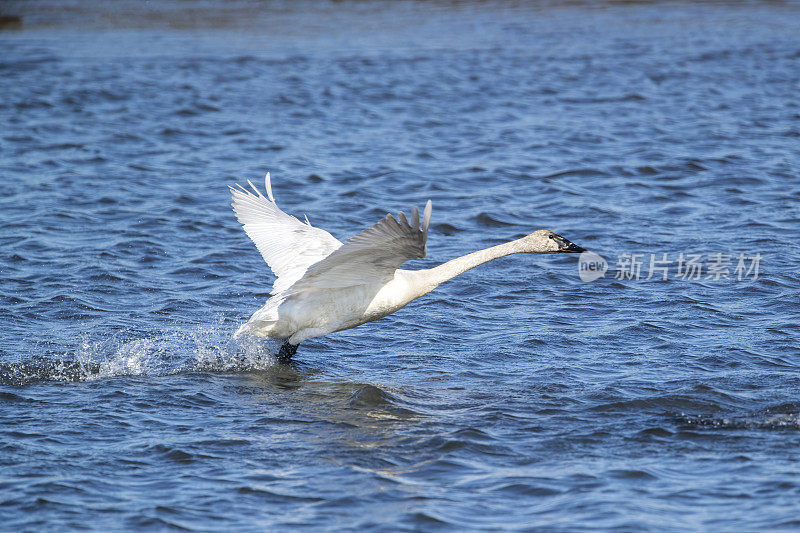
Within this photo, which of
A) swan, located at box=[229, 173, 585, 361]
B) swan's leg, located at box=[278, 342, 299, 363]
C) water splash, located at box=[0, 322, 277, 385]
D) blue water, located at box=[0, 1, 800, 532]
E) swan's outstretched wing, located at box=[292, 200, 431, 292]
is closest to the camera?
blue water, located at box=[0, 1, 800, 532]

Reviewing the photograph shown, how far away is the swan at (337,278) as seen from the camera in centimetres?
802

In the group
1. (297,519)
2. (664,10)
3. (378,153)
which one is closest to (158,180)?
(378,153)

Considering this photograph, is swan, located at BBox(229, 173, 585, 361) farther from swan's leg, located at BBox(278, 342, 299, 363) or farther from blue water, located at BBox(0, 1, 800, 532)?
blue water, located at BBox(0, 1, 800, 532)

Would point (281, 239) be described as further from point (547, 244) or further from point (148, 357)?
point (547, 244)

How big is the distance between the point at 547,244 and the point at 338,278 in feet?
6.26

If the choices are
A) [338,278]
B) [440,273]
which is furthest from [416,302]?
[338,278]

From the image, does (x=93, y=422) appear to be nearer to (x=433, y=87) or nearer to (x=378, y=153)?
(x=378, y=153)

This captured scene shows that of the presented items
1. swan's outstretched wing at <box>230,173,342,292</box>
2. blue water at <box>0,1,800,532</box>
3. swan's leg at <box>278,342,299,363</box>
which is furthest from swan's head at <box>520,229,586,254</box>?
swan's leg at <box>278,342,299,363</box>

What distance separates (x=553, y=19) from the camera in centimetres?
2898

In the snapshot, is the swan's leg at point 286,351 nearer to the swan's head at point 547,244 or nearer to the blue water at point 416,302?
the blue water at point 416,302

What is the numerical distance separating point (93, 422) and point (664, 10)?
86.2ft

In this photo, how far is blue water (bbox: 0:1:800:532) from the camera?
643 cm

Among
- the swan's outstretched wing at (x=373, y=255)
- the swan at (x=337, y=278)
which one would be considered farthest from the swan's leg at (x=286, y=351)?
the swan's outstretched wing at (x=373, y=255)

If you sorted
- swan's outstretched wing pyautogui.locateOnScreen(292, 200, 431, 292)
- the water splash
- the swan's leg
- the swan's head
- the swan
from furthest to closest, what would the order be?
1. the swan's leg
2. the swan's head
3. the water splash
4. the swan
5. swan's outstretched wing pyautogui.locateOnScreen(292, 200, 431, 292)
